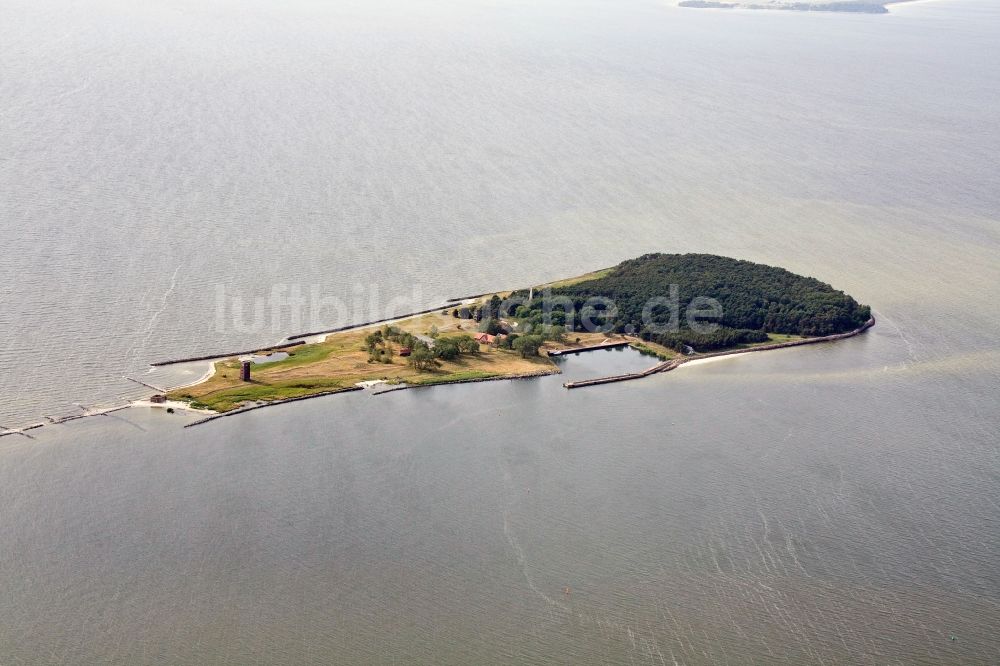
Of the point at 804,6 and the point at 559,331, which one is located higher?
the point at 804,6

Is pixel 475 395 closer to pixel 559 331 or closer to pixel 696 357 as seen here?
pixel 559 331

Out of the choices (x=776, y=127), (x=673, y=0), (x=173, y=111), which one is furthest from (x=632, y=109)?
(x=673, y=0)

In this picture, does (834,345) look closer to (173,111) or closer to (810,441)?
(810,441)

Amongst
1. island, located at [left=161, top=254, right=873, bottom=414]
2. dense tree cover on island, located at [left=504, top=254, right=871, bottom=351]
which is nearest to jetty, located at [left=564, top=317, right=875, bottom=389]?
island, located at [left=161, top=254, right=873, bottom=414]

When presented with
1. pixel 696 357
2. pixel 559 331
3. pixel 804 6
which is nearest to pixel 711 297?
pixel 696 357

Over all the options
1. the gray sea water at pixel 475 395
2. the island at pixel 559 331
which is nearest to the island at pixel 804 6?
the gray sea water at pixel 475 395

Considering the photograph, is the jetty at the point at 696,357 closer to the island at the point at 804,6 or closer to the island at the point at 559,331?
the island at the point at 559,331
